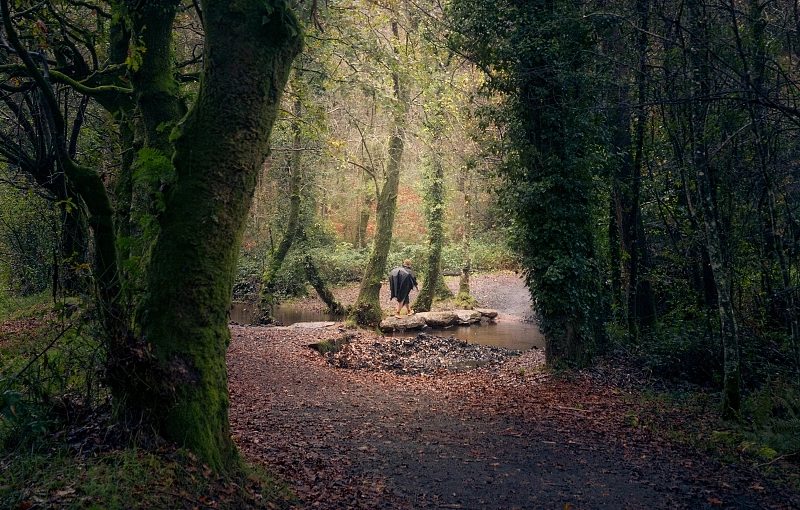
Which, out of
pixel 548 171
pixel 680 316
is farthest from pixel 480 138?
pixel 680 316

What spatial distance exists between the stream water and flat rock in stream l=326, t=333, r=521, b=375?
1.48 m

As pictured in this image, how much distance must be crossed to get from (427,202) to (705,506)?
1806 cm

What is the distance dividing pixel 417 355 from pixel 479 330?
5.98 meters

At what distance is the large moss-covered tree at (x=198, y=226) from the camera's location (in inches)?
170

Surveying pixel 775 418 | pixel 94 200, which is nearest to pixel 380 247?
pixel 775 418

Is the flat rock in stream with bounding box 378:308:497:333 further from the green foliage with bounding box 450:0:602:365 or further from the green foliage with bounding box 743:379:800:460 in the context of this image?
the green foliage with bounding box 743:379:800:460

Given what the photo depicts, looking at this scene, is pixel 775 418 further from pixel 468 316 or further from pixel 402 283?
pixel 468 316

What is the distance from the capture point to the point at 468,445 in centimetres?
700

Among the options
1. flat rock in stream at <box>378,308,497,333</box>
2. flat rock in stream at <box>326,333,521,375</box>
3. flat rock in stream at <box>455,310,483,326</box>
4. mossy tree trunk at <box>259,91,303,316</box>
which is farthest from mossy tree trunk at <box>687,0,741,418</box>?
flat rock in stream at <box>455,310,483,326</box>

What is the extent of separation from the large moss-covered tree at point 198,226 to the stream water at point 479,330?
13573 mm

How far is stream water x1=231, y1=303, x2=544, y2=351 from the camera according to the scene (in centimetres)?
1836

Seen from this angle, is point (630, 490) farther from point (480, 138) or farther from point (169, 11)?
point (480, 138)

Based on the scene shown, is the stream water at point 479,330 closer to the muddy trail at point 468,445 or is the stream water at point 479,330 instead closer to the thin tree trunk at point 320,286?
the thin tree trunk at point 320,286

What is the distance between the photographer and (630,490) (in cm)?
560
